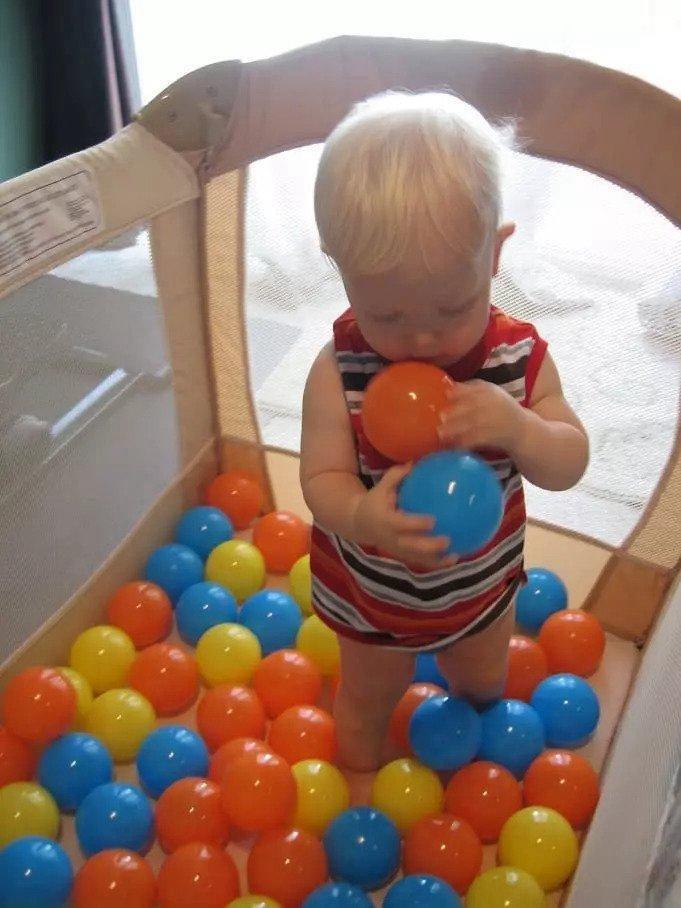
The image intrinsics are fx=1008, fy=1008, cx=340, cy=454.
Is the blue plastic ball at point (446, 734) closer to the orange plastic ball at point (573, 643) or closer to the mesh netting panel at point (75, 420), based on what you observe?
the orange plastic ball at point (573, 643)

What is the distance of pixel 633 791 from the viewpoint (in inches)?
25.4

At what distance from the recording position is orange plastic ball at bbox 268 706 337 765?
3.28 ft

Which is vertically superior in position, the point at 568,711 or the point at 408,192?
the point at 408,192

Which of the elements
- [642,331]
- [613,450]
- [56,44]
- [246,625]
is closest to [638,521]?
[613,450]

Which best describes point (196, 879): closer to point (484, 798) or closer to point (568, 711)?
point (484, 798)

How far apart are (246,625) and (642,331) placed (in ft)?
1.77

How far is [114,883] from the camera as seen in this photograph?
2.80 feet

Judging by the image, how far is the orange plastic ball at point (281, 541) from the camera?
4.10ft

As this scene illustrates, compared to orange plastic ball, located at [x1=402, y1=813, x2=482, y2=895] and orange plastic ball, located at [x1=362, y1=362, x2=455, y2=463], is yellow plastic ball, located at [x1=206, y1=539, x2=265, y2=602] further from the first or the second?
orange plastic ball, located at [x1=362, y1=362, x2=455, y2=463]

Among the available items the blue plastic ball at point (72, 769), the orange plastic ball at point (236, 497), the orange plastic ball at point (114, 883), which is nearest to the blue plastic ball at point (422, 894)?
the orange plastic ball at point (114, 883)

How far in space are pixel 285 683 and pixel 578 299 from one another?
0.50m

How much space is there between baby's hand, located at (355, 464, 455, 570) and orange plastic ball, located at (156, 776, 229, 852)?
1.17 ft

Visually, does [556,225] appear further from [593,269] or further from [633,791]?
[633,791]

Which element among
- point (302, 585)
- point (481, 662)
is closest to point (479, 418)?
point (481, 662)
